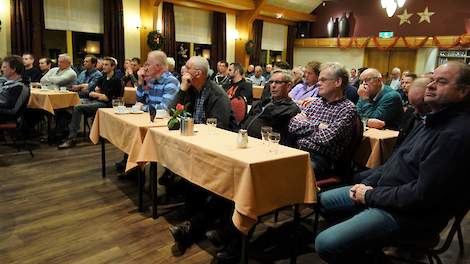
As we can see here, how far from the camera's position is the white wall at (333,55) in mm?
12875

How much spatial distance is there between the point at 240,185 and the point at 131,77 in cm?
525

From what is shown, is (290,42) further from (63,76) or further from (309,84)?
(309,84)

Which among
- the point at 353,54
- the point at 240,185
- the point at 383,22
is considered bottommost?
the point at 240,185

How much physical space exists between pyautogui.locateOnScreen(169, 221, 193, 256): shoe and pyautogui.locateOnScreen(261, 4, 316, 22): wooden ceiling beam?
10631 mm

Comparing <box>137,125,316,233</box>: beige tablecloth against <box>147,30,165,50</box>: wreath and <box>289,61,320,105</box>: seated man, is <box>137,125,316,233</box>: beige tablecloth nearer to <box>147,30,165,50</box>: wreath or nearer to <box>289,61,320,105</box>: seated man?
<box>289,61,320,105</box>: seated man

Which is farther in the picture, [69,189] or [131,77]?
[131,77]

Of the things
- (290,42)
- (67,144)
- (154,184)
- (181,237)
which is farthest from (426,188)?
(290,42)

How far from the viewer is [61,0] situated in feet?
26.8

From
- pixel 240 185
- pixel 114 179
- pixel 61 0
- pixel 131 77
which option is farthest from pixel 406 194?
pixel 61 0

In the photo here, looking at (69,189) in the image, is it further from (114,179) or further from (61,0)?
(61,0)

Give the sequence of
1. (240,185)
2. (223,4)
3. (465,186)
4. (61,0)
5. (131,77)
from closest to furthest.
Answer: (465,186) → (240,185) → (131,77) → (61,0) → (223,4)

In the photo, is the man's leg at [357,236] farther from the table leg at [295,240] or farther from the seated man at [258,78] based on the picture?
the seated man at [258,78]

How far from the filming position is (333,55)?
44.5 feet

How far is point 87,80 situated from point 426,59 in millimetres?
10042
